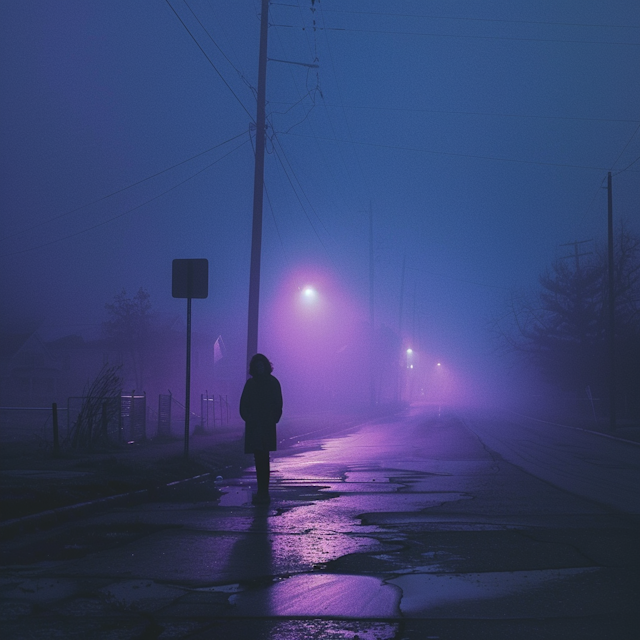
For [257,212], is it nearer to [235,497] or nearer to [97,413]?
[97,413]

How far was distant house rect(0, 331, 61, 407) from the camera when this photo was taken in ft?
214

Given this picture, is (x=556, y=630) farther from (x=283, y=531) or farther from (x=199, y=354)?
(x=199, y=354)

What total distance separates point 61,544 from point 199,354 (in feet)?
235

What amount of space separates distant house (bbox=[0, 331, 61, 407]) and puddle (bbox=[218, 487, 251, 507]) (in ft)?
179

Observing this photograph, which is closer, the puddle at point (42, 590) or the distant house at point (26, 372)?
the puddle at point (42, 590)

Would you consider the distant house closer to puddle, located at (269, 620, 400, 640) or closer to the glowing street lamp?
the glowing street lamp

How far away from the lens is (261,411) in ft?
39.1

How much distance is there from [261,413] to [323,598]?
258 inches

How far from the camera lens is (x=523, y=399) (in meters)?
110

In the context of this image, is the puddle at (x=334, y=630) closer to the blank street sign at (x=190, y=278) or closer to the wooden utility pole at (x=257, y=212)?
the blank street sign at (x=190, y=278)

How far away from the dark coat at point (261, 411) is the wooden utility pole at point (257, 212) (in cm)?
1039

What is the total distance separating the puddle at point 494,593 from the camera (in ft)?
16.6

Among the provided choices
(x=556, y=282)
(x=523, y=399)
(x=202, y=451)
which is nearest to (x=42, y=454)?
(x=202, y=451)

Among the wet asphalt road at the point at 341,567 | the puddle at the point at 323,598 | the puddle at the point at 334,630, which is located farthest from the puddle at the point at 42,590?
the puddle at the point at 334,630
